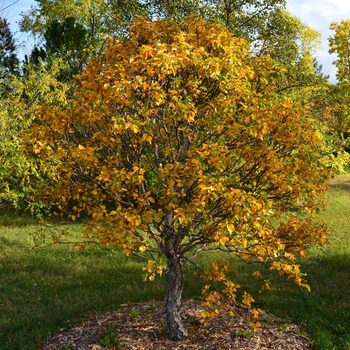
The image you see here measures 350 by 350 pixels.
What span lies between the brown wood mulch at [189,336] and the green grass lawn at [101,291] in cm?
34

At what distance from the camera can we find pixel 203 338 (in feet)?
18.9

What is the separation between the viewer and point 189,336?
5.84 m

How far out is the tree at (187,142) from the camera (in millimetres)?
4148

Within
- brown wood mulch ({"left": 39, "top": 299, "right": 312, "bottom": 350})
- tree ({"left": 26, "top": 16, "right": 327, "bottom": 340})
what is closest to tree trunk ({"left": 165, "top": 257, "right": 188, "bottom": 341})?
tree ({"left": 26, "top": 16, "right": 327, "bottom": 340})

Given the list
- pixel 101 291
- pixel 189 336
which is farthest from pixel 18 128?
pixel 189 336

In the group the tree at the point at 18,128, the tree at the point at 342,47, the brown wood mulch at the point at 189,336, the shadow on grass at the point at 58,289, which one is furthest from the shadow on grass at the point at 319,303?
the tree at the point at 342,47

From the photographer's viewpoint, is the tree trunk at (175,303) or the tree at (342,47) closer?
the tree trunk at (175,303)

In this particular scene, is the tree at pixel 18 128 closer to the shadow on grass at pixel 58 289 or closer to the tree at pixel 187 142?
the shadow on grass at pixel 58 289

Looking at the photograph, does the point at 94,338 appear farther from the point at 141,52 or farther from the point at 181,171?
the point at 141,52

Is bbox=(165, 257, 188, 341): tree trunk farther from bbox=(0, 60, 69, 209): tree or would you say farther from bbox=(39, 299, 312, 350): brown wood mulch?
bbox=(0, 60, 69, 209): tree

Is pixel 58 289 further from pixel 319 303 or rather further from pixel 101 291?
pixel 319 303

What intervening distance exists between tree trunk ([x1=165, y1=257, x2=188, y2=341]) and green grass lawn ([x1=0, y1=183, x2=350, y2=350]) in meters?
1.86

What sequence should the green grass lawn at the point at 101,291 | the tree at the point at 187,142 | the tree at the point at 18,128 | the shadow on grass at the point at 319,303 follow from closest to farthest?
1. the tree at the point at 187,142
2. the shadow on grass at the point at 319,303
3. the green grass lawn at the point at 101,291
4. the tree at the point at 18,128

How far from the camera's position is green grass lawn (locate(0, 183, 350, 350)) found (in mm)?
6531
